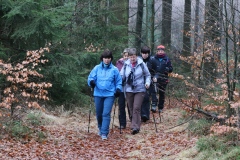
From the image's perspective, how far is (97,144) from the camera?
8.88m

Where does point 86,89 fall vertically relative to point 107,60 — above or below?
below

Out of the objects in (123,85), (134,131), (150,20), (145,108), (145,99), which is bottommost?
(134,131)

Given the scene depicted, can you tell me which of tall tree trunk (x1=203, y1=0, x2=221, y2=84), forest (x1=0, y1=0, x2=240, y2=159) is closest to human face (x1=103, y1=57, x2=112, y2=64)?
forest (x1=0, y1=0, x2=240, y2=159)

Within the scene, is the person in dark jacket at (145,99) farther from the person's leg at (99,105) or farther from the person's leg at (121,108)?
the person's leg at (99,105)

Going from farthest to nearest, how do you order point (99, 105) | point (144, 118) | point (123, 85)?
point (144, 118)
point (123, 85)
point (99, 105)

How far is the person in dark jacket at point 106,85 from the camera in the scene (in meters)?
9.20

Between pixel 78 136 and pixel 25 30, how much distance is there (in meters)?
3.56

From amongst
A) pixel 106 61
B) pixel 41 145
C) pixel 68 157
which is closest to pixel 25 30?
pixel 106 61

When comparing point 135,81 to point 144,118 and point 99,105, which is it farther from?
point 144,118

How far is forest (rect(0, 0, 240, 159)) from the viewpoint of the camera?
23.2 ft

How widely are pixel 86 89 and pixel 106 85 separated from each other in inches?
271

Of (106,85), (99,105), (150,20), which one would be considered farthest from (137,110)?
(150,20)

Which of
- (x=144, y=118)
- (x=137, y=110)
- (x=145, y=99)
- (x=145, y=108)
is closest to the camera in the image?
(x=137, y=110)

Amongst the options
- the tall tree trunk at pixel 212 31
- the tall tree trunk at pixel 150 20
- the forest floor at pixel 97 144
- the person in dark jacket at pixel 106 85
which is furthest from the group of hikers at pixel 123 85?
the tall tree trunk at pixel 150 20
